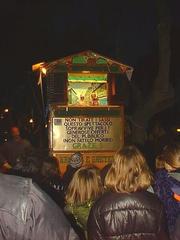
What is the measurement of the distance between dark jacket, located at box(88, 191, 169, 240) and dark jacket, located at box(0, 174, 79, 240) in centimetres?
132

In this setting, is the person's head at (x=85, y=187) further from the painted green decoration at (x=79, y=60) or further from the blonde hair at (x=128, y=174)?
the painted green decoration at (x=79, y=60)

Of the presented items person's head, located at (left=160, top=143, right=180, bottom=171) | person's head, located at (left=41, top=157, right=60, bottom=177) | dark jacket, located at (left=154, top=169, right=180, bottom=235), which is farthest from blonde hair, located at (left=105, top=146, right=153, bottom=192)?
person's head, located at (left=41, top=157, right=60, bottom=177)

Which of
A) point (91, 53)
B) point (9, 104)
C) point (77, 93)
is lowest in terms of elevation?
point (9, 104)

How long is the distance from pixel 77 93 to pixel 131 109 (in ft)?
32.4

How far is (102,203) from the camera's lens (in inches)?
153

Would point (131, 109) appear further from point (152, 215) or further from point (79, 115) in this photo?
point (152, 215)

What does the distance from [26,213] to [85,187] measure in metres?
2.36

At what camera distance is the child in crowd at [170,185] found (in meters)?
4.41

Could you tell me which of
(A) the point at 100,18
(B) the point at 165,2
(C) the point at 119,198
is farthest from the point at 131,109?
(C) the point at 119,198

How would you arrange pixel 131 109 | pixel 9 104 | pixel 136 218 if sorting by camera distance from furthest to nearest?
pixel 9 104
pixel 131 109
pixel 136 218

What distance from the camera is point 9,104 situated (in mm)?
33844

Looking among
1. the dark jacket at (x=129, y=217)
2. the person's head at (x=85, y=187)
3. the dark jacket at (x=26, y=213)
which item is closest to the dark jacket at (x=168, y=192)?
the dark jacket at (x=129, y=217)

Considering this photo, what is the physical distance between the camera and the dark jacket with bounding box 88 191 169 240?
385 centimetres

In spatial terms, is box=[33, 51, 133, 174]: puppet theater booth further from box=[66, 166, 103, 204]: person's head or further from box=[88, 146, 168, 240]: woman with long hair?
box=[88, 146, 168, 240]: woman with long hair
